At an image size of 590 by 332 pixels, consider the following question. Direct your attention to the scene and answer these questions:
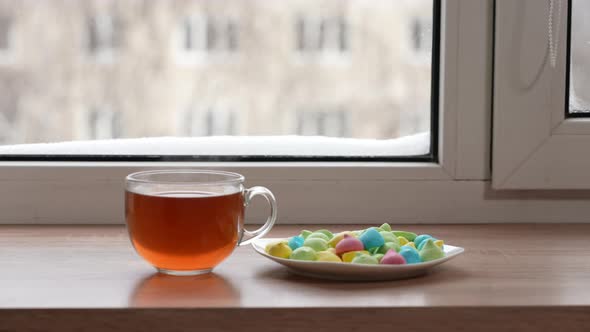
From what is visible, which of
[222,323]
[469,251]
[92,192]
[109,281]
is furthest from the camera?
[92,192]

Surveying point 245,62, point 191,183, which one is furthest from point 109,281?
point 245,62

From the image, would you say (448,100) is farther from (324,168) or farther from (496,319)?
(496,319)

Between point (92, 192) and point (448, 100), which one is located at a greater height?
point (448, 100)

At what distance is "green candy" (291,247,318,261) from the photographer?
0.90m

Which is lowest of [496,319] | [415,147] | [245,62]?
[496,319]

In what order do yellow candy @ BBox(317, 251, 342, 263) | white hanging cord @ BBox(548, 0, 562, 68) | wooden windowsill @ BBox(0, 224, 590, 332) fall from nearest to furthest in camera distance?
wooden windowsill @ BBox(0, 224, 590, 332)
yellow candy @ BBox(317, 251, 342, 263)
white hanging cord @ BBox(548, 0, 562, 68)

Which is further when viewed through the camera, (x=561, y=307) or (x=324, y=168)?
(x=324, y=168)

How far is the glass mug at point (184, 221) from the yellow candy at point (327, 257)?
90 mm

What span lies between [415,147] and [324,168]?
142 millimetres

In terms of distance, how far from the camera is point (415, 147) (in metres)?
1.28

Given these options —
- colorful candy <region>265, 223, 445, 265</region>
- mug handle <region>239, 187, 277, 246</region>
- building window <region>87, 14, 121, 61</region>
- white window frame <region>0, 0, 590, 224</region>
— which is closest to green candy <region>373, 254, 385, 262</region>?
colorful candy <region>265, 223, 445, 265</region>

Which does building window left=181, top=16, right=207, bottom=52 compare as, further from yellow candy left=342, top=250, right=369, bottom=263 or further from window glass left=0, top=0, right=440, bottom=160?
yellow candy left=342, top=250, right=369, bottom=263

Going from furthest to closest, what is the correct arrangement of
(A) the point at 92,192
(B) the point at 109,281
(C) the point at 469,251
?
A: (A) the point at 92,192 → (C) the point at 469,251 → (B) the point at 109,281

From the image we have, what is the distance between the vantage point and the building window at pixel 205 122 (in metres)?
1.27
